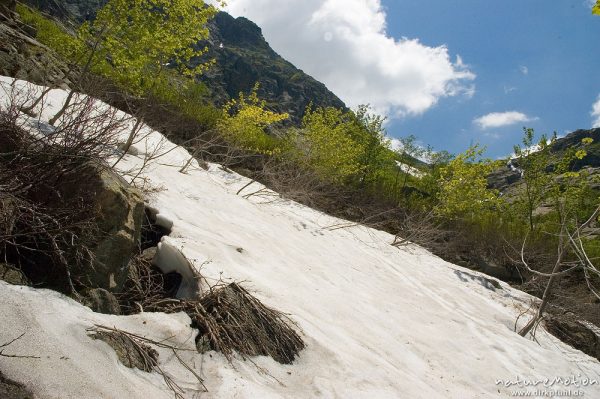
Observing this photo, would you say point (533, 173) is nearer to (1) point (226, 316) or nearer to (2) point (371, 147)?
(2) point (371, 147)

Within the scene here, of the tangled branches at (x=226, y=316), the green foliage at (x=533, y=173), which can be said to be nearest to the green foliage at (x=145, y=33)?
the tangled branches at (x=226, y=316)

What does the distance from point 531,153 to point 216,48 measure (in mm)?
130129

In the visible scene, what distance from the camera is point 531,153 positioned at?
1748 centimetres

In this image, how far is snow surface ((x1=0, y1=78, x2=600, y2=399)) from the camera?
1.76m

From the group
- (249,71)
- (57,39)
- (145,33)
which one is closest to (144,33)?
(145,33)

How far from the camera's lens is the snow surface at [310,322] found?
1.76m

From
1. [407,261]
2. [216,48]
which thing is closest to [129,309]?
[407,261]

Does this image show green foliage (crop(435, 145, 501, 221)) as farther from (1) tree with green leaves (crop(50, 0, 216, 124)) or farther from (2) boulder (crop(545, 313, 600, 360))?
(1) tree with green leaves (crop(50, 0, 216, 124))

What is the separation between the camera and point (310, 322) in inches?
142

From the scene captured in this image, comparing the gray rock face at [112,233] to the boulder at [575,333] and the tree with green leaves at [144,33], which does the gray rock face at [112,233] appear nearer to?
the tree with green leaves at [144,33]

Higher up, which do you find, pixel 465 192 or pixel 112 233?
pixel 465 192

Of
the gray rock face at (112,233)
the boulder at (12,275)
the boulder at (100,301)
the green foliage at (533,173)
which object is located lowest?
the boulder at (100,301)

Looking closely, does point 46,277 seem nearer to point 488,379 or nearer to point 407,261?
point 488,379

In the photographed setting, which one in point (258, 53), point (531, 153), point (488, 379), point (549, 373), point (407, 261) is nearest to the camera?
point (488, 379)
